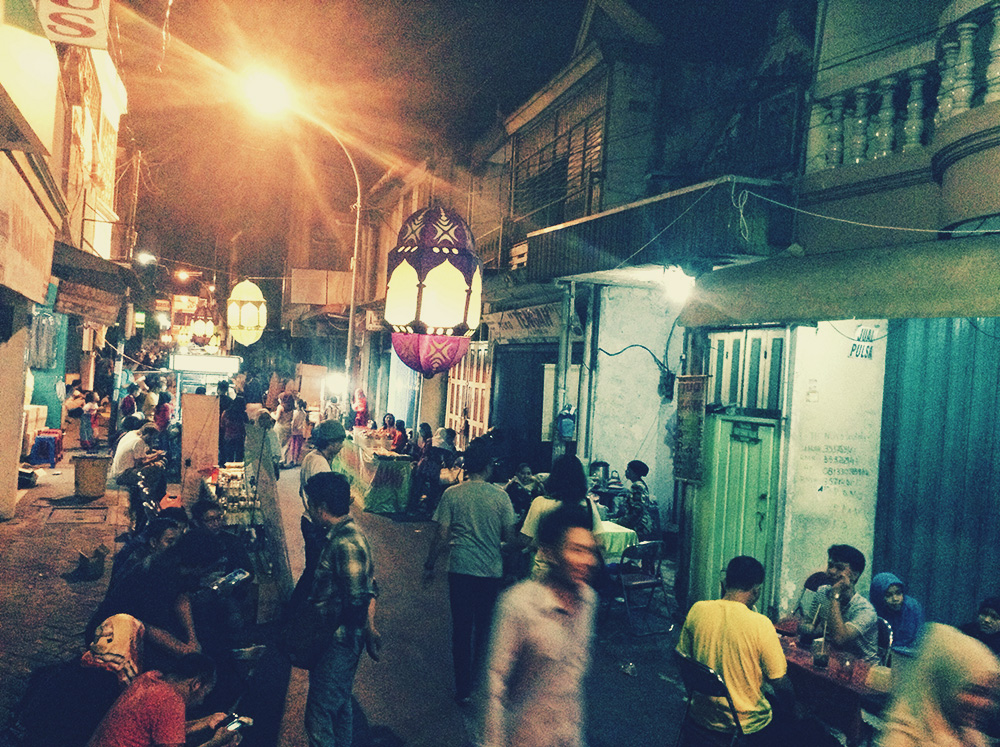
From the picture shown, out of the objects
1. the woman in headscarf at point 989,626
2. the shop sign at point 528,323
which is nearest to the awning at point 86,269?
the shop sign at point 528,323

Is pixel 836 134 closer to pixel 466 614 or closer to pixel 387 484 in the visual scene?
pixel 466 614

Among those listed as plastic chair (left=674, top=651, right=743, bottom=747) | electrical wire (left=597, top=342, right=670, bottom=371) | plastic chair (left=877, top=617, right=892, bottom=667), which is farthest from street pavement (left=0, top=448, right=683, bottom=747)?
electrical wire (left=597, top=342, right=670, bottom=371)

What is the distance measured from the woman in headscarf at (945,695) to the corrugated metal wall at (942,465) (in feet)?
13.3

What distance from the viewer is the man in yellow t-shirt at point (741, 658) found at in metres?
4.04

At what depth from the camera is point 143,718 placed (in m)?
3.23

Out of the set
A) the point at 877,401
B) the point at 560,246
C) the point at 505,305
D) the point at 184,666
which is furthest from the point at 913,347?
the point at 505,305

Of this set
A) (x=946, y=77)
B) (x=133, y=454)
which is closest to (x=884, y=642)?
(x=946, y=77)

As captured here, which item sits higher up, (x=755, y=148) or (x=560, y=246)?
(x=755, y=148)

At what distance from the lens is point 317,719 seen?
166 inches

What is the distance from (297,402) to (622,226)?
44.1 feet

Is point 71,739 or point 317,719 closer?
point 71,739

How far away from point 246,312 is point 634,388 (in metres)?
9.13

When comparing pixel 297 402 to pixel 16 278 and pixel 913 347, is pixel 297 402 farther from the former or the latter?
pixel 913 347

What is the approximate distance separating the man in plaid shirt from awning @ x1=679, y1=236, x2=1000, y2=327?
181 inches
